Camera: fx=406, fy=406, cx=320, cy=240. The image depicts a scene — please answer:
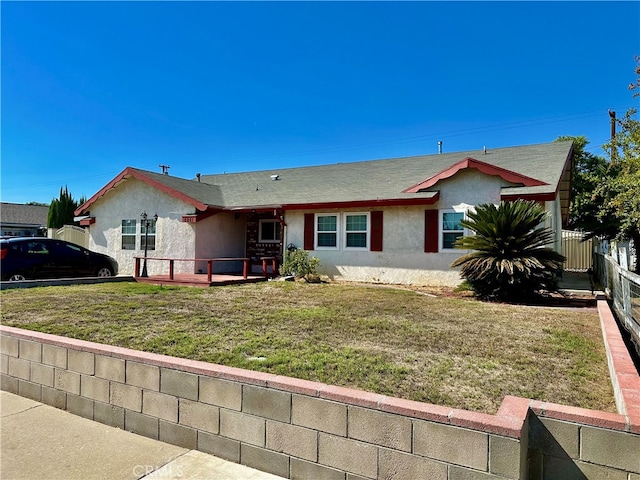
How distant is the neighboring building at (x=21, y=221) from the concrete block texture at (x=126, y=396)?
4199cm

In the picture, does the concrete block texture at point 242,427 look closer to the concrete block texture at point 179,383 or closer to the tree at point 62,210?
the concrete block texture at point 179,383

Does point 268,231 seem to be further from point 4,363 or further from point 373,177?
point 4,363

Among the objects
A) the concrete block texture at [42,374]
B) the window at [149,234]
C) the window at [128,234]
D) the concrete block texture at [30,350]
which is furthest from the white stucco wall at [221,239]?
the concrete block texture at [42,374]

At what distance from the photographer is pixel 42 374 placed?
14.4 ft

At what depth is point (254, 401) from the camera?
10.2ft

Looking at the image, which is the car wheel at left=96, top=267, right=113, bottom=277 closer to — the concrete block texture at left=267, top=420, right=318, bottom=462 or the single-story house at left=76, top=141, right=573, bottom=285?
the single-story house at left=76, top=141, right=573, bottom=285

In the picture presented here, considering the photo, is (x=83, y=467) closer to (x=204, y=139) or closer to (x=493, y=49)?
(x=493, y=49)

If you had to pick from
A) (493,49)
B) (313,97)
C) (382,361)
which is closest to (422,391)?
(382,361)

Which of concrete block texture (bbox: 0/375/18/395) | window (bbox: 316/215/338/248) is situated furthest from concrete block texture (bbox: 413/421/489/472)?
window (bbox: 316/215/338/248)

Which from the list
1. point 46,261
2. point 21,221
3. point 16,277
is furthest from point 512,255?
point 21,221

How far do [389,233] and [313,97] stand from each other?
13.0m

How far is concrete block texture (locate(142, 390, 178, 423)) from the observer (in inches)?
136

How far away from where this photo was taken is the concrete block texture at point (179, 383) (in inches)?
133
